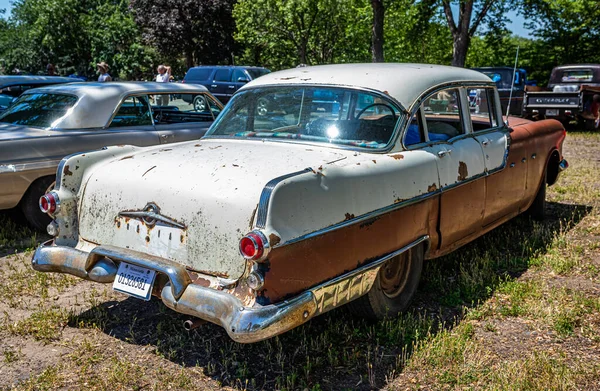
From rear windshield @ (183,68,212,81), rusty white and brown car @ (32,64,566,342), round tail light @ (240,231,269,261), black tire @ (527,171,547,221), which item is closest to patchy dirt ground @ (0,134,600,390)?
rusty white and brown car @ (32,64,566,342)

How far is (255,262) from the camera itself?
3.01m

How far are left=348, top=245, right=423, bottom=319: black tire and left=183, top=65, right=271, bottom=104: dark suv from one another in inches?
527

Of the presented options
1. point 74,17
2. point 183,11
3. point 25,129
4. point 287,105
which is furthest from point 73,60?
point 287,105

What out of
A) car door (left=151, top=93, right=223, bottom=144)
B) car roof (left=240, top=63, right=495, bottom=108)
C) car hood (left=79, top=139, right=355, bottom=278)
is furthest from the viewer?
car door (left=151, top=93, right=223, bottom=144)

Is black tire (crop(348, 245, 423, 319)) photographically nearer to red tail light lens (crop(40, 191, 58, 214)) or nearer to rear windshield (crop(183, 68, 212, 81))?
red tail light lens (crop(40, 191, 58, 214))

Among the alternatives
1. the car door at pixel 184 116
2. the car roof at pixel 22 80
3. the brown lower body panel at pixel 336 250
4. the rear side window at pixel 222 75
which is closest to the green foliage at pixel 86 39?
the rear side window at pixel 222 75

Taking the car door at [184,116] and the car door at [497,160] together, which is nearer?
the car door at [497,160]

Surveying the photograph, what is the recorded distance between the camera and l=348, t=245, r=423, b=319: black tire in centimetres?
384

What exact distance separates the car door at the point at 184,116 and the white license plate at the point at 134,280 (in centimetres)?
361

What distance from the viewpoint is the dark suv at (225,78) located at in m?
17.1

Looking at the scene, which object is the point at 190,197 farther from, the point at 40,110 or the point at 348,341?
the point at 40,110

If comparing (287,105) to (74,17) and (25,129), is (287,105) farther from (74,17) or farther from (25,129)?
(74,17)

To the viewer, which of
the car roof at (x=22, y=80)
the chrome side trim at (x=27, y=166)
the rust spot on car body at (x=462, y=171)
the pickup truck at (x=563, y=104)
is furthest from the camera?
the pickup truck at (x=563, y=104)

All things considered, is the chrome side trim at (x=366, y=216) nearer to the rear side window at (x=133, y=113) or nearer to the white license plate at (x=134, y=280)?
the white license plate at (x=134, y=280)
